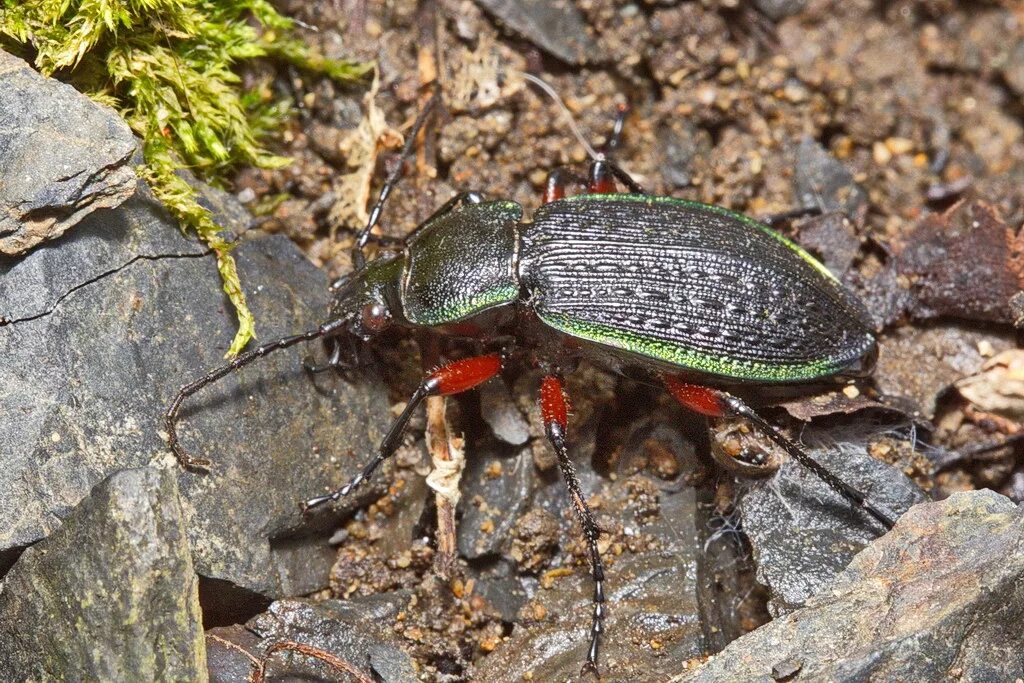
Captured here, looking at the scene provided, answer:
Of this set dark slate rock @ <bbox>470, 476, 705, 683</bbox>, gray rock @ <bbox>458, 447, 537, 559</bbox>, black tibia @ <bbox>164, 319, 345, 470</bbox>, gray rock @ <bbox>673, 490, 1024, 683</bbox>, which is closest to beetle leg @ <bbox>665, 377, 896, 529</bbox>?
gray rock @ <bbox>673, 490, 1024, 683</bbox>

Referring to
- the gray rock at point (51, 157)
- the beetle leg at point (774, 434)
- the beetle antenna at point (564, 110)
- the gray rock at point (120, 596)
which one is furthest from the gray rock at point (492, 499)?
the gray rock at point (51, 157)

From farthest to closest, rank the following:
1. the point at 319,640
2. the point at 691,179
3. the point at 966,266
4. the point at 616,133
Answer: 1. the point at 691,179
2. the point at 616,133
3. the point at 966,266
4. the point at 319,640

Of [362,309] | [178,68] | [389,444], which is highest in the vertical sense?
[178,68]

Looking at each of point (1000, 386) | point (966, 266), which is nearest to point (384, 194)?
point (966, 266)

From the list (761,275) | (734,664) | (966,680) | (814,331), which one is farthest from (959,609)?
(761,275)

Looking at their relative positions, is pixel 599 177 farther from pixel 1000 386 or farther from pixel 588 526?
pixel 1000 386

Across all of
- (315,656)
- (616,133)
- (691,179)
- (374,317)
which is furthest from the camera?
(691,179)

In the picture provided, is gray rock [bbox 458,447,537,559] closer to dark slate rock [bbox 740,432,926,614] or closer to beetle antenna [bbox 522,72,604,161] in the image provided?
dark slate rock [bbox 740,432,926,614]
